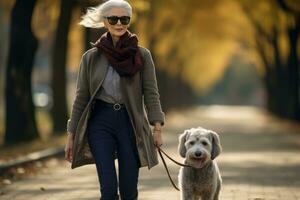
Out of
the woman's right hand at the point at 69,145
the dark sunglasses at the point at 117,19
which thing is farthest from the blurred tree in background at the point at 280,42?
the woman's right hand at the point at 69,145

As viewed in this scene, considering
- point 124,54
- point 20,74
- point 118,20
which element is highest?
point 118,20

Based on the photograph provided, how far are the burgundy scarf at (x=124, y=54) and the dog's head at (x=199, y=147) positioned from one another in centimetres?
91

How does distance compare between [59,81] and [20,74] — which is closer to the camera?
[20,74]

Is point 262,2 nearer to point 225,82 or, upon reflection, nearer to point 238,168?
point 238,168

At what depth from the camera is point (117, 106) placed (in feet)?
26.0

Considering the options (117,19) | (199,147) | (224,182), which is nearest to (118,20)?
(117,19)

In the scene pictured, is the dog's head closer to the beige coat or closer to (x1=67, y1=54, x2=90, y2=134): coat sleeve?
the beige coat

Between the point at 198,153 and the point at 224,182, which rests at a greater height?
the point at 198,153

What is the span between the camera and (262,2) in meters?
35.9

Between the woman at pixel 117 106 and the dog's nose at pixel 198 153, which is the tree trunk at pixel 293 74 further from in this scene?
the woman at pixel 117 106

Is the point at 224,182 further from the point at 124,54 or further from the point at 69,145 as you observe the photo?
the point at 124,54

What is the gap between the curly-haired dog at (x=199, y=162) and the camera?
830 centimetres

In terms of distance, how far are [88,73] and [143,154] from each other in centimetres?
87

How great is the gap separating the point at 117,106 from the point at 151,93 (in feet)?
1.13
